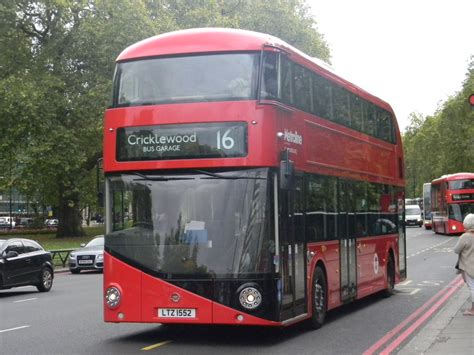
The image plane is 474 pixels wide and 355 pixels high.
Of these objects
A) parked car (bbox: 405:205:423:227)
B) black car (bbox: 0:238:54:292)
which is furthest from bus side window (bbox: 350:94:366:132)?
parked car (bbox: 405:205:423:227)

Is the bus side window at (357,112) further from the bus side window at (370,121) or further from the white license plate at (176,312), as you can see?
the white license plate at (176,312)

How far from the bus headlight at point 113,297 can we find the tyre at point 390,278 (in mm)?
8267

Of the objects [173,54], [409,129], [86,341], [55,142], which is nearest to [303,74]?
[173,54]

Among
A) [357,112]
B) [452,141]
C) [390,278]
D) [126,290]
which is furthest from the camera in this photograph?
[452,141]

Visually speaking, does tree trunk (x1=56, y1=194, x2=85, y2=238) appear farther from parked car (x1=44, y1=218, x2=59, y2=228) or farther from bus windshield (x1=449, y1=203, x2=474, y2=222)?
parked car (x1=44, y1=218, x2=59, y2=228)

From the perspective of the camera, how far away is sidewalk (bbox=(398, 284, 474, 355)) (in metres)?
9.51

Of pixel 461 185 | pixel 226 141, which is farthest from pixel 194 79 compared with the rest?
pixel 461 185

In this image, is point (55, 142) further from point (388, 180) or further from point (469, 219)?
point (469, 219)

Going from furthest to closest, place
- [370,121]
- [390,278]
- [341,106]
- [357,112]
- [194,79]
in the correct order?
[390,278] → [370,121] → [357,112] → [341,106] → [194,79]

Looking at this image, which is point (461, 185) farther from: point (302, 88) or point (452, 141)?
point (302, 88)

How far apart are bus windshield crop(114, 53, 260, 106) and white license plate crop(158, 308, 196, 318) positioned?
275 cm

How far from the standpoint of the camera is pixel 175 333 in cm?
1180

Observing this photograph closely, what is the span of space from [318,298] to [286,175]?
2.70 meters

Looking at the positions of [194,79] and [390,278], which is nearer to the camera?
[194,79]
